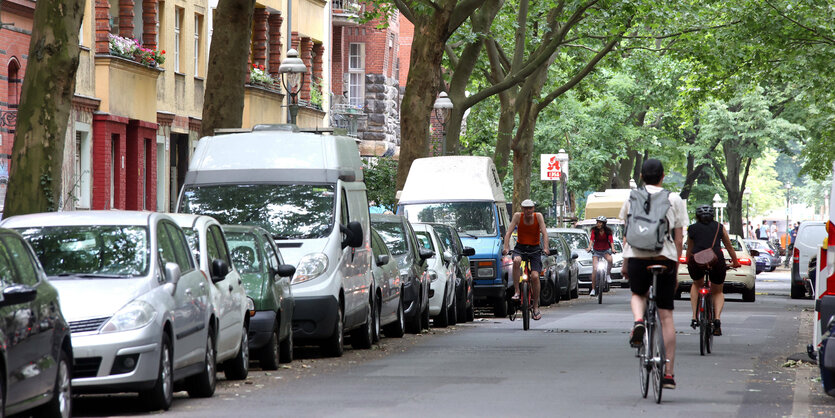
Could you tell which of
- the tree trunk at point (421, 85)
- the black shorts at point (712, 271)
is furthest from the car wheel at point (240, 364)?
the tree trunk at point (421, 85)

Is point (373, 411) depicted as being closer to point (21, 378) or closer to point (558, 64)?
point (21, 378)

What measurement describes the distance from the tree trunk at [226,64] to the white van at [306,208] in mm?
4386

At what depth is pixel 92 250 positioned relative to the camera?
11930 millimetres

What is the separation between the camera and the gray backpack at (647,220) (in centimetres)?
1227

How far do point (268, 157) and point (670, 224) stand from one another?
674 centimetres

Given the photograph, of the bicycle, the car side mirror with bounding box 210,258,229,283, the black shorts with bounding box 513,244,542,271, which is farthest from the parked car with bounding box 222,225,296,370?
the black shorts with bounding box 513,244,542,271

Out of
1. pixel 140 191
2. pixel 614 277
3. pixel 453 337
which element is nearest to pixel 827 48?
pixel 614 277

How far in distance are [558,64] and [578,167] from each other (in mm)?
14329

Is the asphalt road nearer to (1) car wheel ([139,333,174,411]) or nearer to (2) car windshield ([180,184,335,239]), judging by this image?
(1) car wheel ([139,333,174,411])

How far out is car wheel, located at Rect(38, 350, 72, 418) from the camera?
993 centimetres

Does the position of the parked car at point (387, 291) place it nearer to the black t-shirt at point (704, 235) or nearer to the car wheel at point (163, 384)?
the black t-shirt at point (704, 235)

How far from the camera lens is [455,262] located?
25.2 metres

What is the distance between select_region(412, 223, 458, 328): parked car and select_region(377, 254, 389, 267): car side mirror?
3290 millimetres

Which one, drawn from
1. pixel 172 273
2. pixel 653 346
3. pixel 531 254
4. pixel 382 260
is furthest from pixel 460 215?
pixel 172 273
